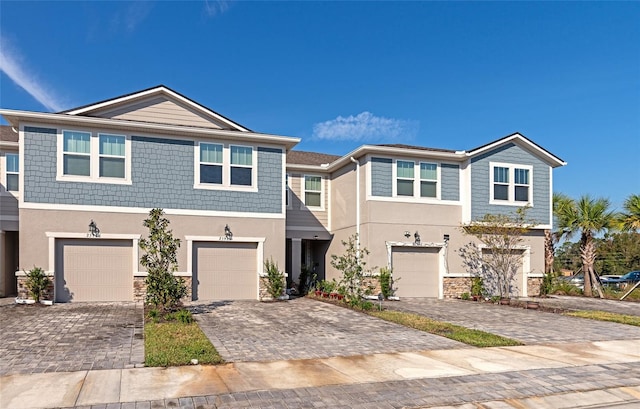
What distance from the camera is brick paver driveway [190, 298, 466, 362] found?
8.62m

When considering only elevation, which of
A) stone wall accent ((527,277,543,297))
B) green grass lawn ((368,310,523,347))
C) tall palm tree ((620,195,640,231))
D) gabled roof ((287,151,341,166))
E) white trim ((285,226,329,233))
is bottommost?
stone wall accent ((527,277,543,297))

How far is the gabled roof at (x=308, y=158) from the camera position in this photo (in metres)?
21.1

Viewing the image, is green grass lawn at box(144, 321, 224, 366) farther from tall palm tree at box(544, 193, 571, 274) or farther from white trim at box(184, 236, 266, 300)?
Answer: tall palm tree at box(544, 193, 571, 274)

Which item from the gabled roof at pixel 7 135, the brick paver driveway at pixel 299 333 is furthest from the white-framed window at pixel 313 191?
the gabled roof at pixel 7 135

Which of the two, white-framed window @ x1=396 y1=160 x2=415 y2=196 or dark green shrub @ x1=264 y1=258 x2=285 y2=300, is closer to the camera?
dark green shrub @ x1=264 y1=258 x2=285 y2=300

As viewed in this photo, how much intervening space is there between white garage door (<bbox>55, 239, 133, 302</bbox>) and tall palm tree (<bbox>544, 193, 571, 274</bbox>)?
17011 millimetres

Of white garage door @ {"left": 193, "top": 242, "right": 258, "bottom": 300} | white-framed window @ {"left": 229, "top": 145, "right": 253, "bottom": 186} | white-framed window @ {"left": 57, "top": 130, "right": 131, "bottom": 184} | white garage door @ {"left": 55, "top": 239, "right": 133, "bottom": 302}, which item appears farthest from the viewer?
white-framed window @ {"left": 229, "top": 145, "right": 253, "bottom": 186}

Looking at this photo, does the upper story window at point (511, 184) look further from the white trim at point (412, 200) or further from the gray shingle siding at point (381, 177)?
the gray shingle siding at point (381, 177)

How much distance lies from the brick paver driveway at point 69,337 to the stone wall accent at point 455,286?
11.0 metres

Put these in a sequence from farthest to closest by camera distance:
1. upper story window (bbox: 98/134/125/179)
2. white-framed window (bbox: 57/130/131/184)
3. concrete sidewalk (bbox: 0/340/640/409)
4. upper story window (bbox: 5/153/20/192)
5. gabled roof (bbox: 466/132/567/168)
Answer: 1. gabled roof (bbox: 466/132/567/168)
2. upper story window (bbox: 5/153/20/192)
3. upper story window (bbox: 98/134/125/179)
4. white-framed window (bbox: 57/130/131/184)
5. concrete sidewalk (bbox: 0/340/640/409)

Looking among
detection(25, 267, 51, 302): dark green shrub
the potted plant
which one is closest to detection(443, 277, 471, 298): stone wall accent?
the potted plant

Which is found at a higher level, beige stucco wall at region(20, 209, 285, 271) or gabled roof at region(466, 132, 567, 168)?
gabled roof at region(466, 132, 567, 168)

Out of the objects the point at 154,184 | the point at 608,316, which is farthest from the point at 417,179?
the point at 154,184

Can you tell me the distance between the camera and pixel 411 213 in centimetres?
1795
